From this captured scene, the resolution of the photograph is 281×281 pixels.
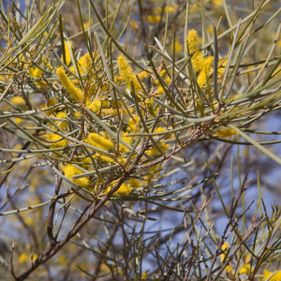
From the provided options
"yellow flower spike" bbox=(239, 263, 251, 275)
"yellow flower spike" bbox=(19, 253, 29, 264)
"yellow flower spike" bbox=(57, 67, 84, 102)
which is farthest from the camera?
"yellow flower spike" bbox=(19, 253, 29, 264)

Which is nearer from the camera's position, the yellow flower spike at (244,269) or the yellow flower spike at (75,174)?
the yellow flower spike at (75,174)

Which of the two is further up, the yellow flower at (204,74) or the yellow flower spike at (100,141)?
the yellow flower at (204,74)

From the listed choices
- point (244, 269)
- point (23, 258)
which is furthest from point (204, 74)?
point (23, 258)

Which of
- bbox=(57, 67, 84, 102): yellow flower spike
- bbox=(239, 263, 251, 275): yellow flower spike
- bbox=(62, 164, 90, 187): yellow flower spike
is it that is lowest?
bbox=(62, 164, 90, 187): yellow flower spike

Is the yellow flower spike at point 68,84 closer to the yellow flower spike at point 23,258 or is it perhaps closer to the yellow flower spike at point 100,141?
the yellow flower spike at point 100,141

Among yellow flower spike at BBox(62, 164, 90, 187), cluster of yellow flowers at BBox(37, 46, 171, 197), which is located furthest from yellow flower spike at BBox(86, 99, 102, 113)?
yellow flower spike at BBox(62, 164, 90, 187)

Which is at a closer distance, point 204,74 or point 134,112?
point 204,74

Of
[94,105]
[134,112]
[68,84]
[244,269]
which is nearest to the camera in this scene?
[68,84]

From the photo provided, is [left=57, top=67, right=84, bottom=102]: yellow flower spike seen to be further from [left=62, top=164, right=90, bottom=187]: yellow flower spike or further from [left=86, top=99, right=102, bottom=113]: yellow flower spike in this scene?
[left=62, top=164, right=90, bottom=187]: yellow flower spike

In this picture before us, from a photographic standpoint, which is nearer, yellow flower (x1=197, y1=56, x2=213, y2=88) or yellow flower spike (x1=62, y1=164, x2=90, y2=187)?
yellow flower (x1=197, y1=56, x2=213, y2=88)

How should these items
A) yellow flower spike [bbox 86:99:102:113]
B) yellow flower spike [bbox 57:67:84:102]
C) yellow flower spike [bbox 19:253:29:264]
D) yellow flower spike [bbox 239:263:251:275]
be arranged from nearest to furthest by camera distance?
yellow flower spike [bbox 57:67:84:102] < yellow flower spike [bbox 86:99:102:113] < yellow flower spike [bbox 239:263:251:275] < yellow flower spike [bbox 19:253:29:264]

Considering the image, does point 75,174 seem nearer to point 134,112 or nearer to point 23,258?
point 134,112

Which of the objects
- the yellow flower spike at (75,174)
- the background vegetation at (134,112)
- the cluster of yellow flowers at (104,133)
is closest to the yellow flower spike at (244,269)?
the background vegetation at (134,112)

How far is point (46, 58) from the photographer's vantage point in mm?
1163
